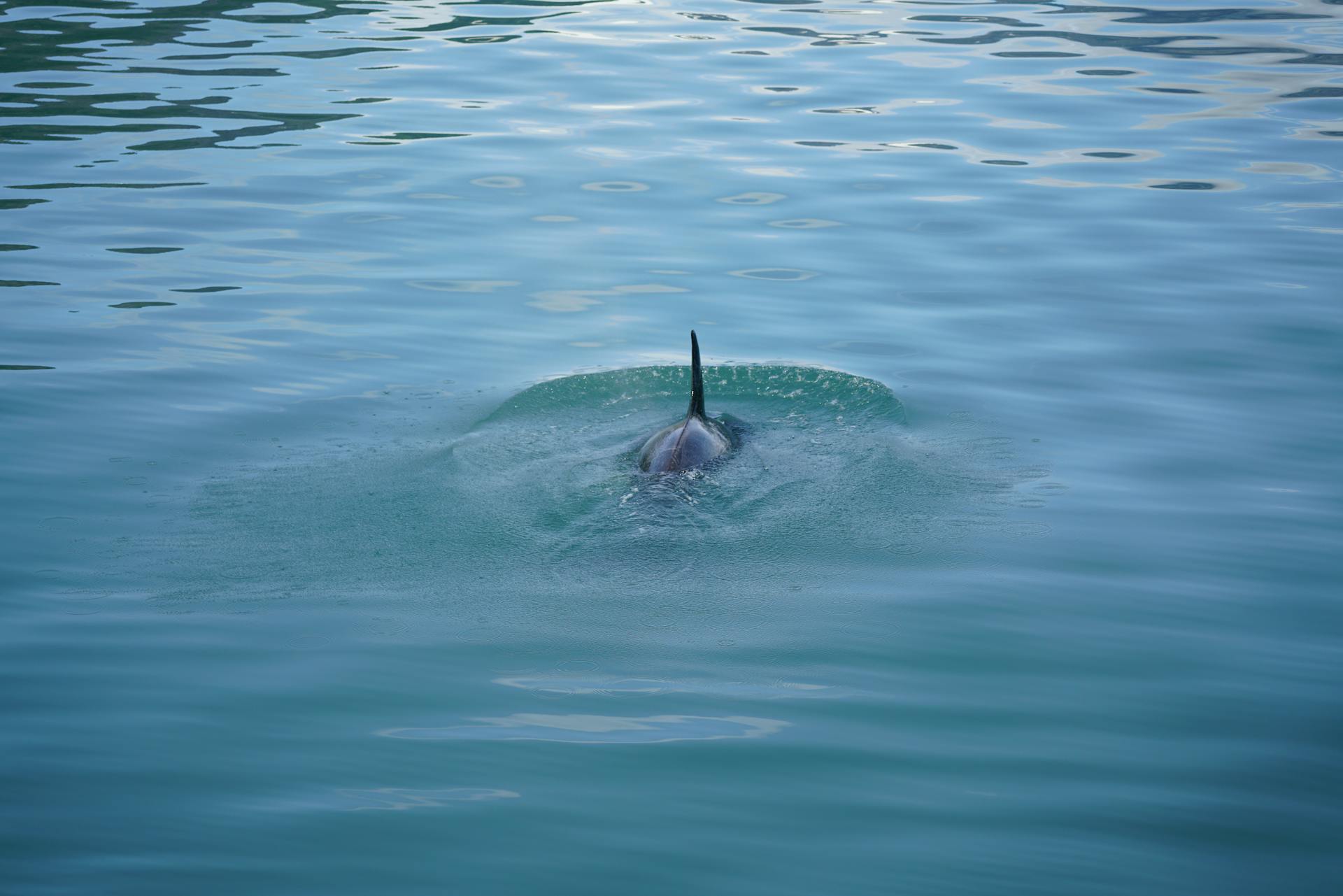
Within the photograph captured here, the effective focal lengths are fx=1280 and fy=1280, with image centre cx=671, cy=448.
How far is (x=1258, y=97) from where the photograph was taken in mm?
16875

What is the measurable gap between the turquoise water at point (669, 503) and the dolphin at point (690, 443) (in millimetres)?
154

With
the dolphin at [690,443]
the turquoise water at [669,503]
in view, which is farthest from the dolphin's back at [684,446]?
the turquoise water at [669,503]

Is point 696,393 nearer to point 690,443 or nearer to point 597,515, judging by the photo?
point 690,443

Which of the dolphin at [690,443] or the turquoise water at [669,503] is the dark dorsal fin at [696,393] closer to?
the dolphin at [690,443]

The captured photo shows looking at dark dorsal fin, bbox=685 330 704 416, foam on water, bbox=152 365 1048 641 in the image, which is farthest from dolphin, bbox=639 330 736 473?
foam on water, bbox=152 365 1048 641

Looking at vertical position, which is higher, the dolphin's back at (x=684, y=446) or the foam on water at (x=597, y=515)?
Answer: the dolphin's back at (x=684, y=446)

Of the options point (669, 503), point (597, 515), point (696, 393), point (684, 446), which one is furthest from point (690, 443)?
point (597, 515)

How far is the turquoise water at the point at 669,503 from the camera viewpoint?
17.3ft

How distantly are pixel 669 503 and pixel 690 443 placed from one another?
57cm

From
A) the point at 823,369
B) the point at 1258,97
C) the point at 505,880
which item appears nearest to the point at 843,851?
the point at 505,880

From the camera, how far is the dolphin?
26.4 ft

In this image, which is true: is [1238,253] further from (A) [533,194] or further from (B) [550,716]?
(B) [550,716]

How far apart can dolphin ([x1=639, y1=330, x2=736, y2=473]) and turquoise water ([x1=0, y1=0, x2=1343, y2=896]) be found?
15 centimetres

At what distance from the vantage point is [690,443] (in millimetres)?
8164
